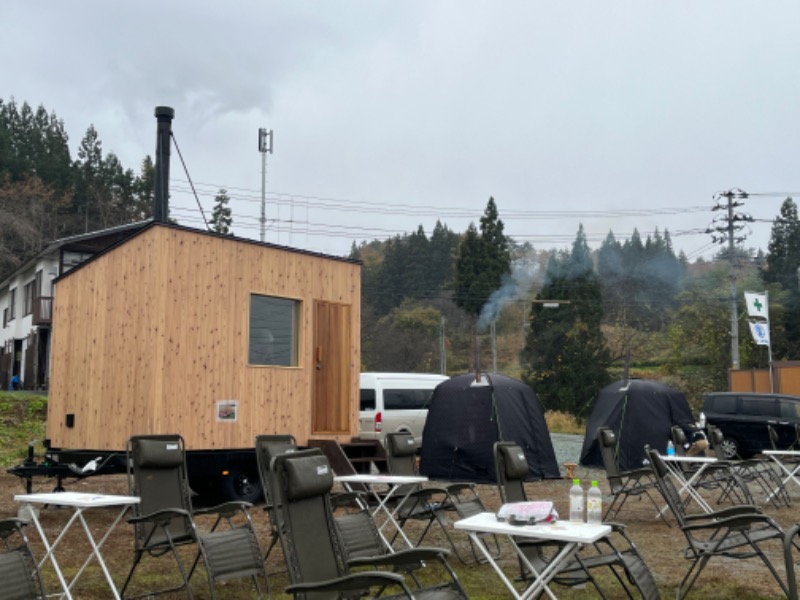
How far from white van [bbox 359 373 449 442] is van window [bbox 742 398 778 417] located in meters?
7.14

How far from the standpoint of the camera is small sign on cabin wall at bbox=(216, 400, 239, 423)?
8.97 m

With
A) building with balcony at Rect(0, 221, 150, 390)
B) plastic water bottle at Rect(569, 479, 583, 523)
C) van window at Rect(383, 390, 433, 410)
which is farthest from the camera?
building with balcony at Rect(0, 221, 150, 390)

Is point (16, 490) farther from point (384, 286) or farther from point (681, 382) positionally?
point (384, 286)

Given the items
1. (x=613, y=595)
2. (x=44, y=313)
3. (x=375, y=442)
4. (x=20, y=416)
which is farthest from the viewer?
(x=44, y=313)

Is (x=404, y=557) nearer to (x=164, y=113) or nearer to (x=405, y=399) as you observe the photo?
(x=164, y=113)

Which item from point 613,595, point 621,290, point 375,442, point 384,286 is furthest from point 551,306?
point 613,595

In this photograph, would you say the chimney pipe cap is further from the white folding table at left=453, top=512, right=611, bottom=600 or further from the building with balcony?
the building with balcony

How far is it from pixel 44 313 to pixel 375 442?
2075cm

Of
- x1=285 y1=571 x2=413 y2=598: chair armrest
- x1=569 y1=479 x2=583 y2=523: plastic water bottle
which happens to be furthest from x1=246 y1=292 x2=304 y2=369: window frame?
x1=285 y1=571 x2=413 y2=598: chair armrest

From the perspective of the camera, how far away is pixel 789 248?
49469mm

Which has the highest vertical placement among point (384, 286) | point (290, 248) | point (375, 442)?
point (384, 286)

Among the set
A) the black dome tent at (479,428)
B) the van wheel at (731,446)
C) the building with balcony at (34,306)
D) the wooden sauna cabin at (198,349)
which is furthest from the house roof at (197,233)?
the building with balcony at (34,306)

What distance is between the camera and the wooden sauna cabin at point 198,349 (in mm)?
8617

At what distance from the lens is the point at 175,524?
594cm
